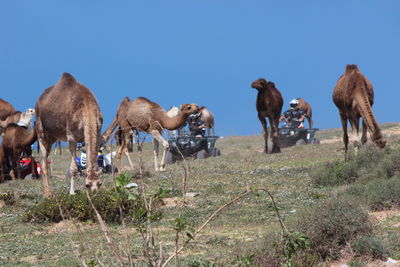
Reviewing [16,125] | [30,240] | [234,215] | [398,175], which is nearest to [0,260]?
[30,240]

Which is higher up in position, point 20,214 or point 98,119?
point 98,119

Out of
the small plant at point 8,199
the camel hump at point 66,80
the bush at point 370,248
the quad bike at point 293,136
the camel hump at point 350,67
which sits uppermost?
the camel hump at point 350,67

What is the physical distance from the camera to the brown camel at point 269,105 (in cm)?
2817

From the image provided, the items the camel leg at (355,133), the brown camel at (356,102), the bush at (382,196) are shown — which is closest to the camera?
the bush at (382,196)

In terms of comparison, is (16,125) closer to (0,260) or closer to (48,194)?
(48,194)

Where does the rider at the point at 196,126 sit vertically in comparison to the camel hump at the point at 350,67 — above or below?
below

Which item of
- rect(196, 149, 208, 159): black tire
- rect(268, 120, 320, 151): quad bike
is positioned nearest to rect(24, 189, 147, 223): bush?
rect(196, 149, 208, 159): black tire

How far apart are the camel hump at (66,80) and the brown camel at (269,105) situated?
44.7 feet

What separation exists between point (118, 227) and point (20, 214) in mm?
3145

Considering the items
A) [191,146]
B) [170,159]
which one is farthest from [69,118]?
[191,146]

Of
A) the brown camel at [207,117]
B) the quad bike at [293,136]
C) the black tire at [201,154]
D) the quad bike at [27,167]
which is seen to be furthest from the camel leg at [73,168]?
the brown camel at [207,117]

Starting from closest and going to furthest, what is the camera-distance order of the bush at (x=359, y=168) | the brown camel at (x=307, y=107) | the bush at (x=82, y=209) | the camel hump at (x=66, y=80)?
the bush at (x=82, y=209)
the bush at (x=359, y=168)
the camel hump at (x=66, y=80)
the brown camel at (x=307, y=107)

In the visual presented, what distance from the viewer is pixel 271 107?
2823 cm

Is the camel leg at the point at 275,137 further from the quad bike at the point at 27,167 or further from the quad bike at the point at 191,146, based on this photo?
the quad bike at the point at 27,167
